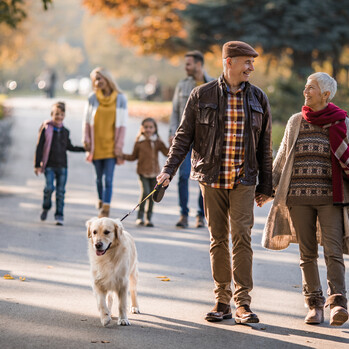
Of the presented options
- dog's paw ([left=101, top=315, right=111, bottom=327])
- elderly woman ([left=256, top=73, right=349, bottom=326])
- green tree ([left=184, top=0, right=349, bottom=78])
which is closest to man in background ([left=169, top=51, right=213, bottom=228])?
elderly woman ([left=256, top=73, right=349, bottom=326])

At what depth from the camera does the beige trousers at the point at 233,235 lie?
6223 millimetres

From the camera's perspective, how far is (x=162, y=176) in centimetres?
629

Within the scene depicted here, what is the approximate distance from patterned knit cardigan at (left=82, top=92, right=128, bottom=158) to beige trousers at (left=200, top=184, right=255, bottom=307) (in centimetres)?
486

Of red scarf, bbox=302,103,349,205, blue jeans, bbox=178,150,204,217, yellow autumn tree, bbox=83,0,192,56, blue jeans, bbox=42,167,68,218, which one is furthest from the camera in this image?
yellow autumn tree, bbox=83,0,192,56

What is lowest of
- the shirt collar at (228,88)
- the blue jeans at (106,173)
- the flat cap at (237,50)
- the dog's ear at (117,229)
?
the dog's ear at (117,229)

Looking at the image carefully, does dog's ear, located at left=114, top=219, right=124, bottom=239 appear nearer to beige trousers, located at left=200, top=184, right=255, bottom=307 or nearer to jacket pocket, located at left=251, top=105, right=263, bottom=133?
beige trousers, located at left=200, top=184, right=255, bottom=307

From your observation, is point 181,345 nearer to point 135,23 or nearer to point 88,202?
point 88,202

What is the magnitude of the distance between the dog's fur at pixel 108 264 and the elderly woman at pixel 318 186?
4.04 ft

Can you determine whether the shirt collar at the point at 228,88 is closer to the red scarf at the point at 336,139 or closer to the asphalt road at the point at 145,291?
the red scarf at the point at 336,139

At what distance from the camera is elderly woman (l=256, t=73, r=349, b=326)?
242 inches

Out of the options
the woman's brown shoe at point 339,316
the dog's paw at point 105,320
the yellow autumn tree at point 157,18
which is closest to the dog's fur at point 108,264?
the dog's paw at point 105,320

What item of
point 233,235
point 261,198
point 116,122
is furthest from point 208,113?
point 116,122

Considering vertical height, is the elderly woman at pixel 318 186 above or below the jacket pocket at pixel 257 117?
below

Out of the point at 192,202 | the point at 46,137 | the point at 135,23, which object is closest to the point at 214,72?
the point at 135,23
